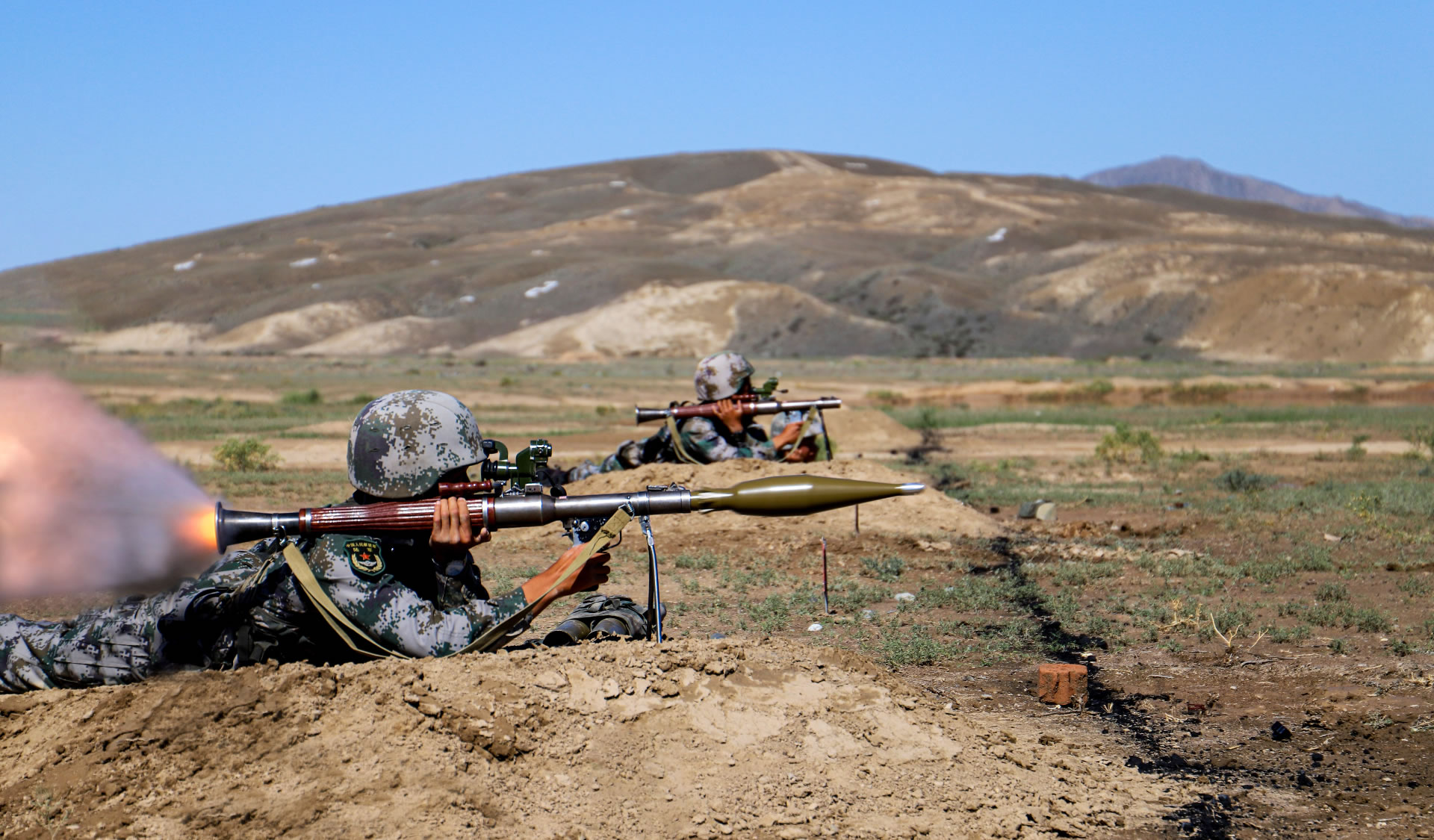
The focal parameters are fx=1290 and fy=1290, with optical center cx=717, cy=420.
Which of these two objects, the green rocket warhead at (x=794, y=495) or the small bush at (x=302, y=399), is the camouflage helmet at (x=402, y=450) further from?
the small bush at (x=302, y=399)

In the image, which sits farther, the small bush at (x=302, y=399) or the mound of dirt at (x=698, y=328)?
the mound of dirt at (x=698, y=328)

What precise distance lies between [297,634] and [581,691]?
51.1 inches

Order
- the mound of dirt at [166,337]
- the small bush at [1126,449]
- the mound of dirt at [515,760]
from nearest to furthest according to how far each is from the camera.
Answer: the mound of dirt at [515,760], the small bush at [1126,449], the mound of dirt at [166,337]

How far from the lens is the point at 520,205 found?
176750 millimetres

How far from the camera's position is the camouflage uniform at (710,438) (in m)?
13.8

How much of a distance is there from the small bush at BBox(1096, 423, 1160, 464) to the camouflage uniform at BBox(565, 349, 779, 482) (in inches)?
416

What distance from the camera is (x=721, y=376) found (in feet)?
45.7

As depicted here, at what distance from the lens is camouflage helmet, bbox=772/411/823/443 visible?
14250 mm

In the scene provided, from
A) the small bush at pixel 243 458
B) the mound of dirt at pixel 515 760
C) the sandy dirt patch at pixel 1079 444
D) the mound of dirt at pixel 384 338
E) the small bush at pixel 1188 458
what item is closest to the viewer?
the mound of dirt at pixel 515 760

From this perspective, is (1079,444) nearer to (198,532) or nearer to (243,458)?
(243,458)

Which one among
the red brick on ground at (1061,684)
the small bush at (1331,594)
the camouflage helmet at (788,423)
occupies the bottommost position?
the small bush at (1331,594)

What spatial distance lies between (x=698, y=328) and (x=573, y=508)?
84998 mm

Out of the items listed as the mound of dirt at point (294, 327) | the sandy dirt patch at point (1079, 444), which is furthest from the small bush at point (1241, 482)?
the mound of dirt at point (294, 327)

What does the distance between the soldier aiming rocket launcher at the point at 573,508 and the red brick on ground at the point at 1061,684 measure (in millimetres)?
2655
